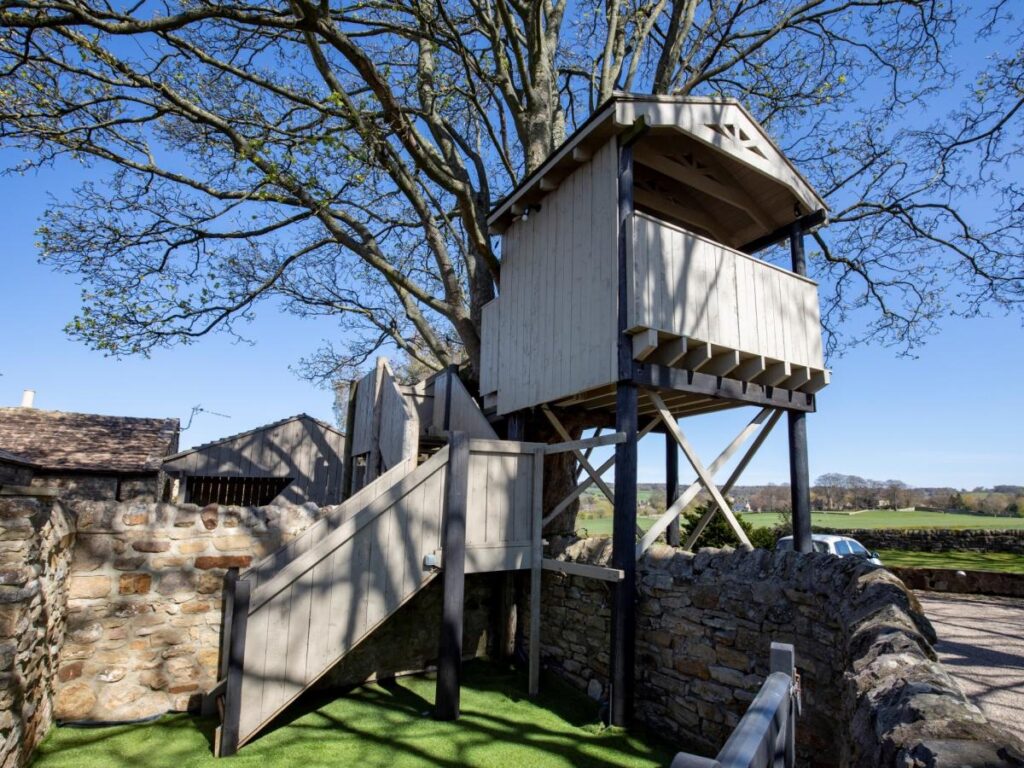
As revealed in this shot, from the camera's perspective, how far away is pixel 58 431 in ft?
49.5

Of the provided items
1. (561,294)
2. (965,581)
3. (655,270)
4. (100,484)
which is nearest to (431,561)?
(561,294)

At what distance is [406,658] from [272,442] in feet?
30.9

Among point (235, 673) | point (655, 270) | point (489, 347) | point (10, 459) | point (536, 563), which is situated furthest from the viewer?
point (10, 459)

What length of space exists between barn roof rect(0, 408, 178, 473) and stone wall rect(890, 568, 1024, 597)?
1829 cm

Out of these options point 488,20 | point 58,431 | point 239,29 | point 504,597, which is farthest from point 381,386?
point 58,431

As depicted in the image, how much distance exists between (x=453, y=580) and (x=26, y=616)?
349 centimetres

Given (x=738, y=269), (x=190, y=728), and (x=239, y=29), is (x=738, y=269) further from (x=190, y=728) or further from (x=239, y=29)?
(x=239, y=29)

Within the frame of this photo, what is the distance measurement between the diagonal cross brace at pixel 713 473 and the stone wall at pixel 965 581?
23.0 ft

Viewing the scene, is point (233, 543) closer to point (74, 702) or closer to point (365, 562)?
point (365, 562)

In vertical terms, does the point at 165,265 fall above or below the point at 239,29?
below

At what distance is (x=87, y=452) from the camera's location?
14.2 metres

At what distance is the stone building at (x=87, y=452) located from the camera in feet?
43.2

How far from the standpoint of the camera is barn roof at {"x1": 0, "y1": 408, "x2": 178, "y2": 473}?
13586 millimetres

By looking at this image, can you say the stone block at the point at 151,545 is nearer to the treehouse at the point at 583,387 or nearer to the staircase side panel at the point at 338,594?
the treehouse at the point at 583,387
